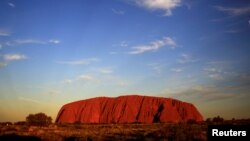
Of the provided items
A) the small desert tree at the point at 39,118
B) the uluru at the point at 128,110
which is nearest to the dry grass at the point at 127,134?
the small desert tree at the point at 39,118

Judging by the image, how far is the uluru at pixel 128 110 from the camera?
127188 millimetres

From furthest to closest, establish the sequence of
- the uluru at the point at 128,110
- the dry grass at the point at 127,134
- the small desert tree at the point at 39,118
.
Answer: the uluru at the point at 128,110 < the small desert tree at the point at 39,118 < the dry grass at the point at 127,134

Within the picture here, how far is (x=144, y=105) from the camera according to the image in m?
134

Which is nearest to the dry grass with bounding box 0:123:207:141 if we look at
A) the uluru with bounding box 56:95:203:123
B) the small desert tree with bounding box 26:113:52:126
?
the small desert tree with bounding box 26:113:52:126

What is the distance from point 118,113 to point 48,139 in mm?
110254

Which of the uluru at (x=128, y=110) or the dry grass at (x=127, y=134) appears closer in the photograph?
the dry grass at (x=127, y=134)

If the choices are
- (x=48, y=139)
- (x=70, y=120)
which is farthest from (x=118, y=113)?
(x=48, y=139)

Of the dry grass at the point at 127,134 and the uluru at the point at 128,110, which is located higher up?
the uluru at the point at 128,110

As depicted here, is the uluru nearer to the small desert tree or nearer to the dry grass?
the small desert tree

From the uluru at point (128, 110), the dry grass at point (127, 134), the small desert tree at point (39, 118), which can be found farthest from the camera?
the uluru at point (128, 110)

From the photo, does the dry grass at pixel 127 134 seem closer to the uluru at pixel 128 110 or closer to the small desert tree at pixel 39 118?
the small desert tree at pixel 39 118

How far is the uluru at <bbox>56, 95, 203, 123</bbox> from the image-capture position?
12719 cm

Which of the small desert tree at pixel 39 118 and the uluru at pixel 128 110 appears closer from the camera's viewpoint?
the small desert tree at pixel 39 118

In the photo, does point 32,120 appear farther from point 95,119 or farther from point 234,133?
point 234,133
